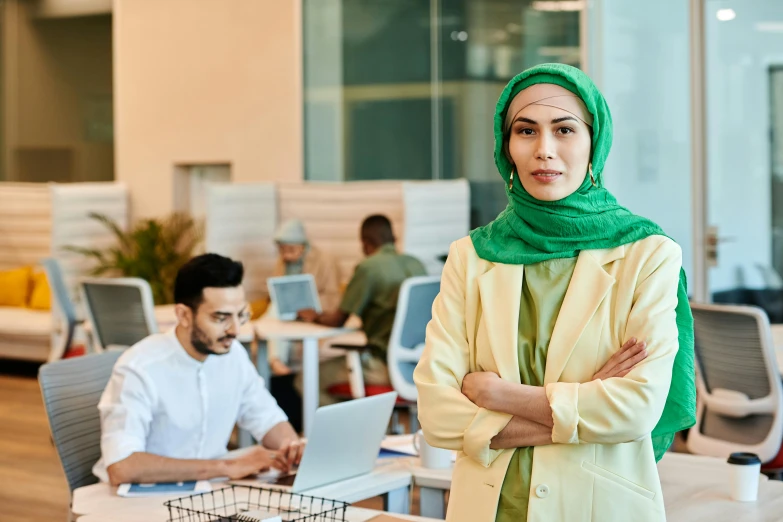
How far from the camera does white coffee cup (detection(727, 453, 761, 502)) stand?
2471mm

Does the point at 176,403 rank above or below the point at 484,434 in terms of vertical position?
below

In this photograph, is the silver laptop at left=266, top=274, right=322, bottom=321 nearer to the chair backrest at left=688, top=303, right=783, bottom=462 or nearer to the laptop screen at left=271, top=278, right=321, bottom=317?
the laptop screen at left=271, top=278, right=321, bottom=317

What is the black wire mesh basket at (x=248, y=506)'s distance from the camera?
242 cm

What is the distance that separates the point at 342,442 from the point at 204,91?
681 cm

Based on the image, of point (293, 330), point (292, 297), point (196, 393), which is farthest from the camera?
point (292, 297)

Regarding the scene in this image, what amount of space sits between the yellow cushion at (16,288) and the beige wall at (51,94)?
1214mm

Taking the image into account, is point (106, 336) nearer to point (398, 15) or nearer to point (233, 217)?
point (233, 217)

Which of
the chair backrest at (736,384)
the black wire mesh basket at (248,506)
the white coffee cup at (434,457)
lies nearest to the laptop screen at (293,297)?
the chair backrest at (736,384)

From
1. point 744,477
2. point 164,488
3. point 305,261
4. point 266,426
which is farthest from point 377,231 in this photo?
point 744,477

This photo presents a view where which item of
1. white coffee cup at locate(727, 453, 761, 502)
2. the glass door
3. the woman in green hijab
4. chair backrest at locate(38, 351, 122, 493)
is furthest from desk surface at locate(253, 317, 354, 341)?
the woman in green hijab

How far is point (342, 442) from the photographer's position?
2.72 m

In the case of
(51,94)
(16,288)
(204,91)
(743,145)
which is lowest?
(16,288)

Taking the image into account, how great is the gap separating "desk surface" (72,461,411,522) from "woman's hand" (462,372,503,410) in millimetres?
1019

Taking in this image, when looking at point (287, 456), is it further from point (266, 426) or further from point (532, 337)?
point (532, 337)
